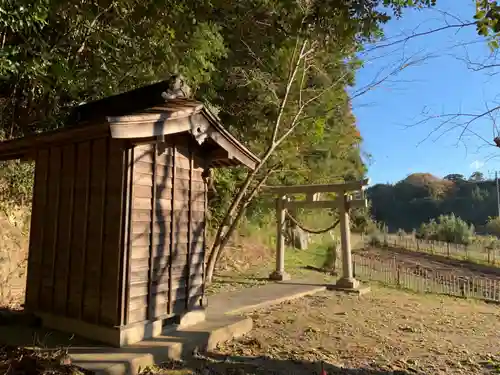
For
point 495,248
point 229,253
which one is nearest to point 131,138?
point 229,253

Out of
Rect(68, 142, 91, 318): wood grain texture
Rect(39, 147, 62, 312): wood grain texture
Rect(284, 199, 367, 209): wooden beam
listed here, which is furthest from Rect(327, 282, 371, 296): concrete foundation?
Rect(39, 147, 62, 312): wood grain texture

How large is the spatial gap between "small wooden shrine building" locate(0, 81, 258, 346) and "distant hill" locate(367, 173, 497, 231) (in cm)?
5314

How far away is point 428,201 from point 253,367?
203 ft

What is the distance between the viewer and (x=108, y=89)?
7750mm

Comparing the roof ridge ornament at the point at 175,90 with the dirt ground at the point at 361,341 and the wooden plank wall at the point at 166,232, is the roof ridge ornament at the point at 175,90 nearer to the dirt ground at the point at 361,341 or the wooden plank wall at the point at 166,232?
the wooden plank wall at the point at 166,232

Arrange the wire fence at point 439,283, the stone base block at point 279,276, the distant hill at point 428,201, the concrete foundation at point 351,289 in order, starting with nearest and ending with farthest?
the concrete foundation at point 351,289, the stone base block at point 279,276, the wire fence at point 439,283, the distant hill at point 428,201

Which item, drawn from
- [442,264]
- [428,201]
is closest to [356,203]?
[442,264]

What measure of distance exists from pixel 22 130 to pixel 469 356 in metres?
8.86

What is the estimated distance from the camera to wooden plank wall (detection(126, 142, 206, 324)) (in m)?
4.80

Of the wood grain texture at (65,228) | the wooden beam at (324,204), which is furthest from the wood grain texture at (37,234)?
the wooden beam at (324,204)

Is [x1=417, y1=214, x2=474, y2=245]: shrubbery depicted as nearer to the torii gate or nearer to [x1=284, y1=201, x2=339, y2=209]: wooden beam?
the torii gate

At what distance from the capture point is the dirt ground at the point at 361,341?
4828 mm

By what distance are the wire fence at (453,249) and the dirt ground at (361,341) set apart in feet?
58.9

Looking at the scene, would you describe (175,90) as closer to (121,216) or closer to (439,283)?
(121,216)
